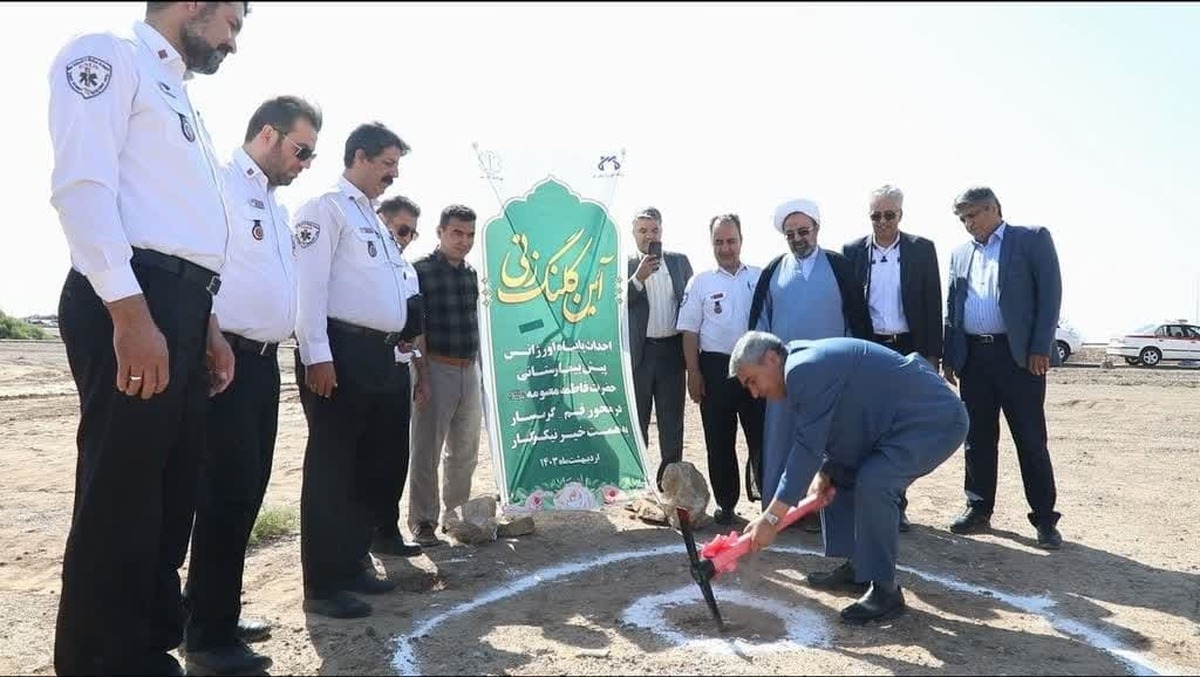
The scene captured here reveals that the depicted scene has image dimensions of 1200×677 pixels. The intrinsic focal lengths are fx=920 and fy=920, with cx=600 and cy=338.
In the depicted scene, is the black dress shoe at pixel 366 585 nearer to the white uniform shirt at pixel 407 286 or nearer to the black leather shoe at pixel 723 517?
the white uniform shirt at pixel 407 286

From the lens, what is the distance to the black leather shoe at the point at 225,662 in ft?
11.4

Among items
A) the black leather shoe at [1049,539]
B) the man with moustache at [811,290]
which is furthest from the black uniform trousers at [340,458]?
the black leather shoe at [1049,539]

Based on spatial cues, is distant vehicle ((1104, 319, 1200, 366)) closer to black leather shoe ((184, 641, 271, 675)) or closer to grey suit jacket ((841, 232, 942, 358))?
grey suit jacket ((841, 232, 942, 358))

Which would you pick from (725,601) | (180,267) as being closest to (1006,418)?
(725,601)

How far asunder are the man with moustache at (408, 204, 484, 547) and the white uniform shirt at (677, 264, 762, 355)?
4.70ft

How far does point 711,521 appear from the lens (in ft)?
20.1

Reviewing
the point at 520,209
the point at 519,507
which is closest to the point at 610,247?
the point at 520,209

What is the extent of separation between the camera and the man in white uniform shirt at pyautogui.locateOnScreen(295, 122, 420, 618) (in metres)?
4.35

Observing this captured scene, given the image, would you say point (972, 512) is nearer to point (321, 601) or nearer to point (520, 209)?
point (520, 209)

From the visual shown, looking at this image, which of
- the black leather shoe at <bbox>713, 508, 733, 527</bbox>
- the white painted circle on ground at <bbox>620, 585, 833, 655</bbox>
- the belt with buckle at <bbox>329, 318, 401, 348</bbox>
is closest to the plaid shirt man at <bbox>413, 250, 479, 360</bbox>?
the belt with buckle at <bbox>329, 318, 401, 348</bbox>

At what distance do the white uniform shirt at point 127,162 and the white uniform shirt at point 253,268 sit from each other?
0.50 m

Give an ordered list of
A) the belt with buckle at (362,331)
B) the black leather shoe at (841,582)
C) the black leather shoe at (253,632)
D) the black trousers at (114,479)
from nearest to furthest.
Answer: the black trousers at (114,479) → the black leather shoe at (253,632) → the belt with buckle at (362,331) → the black leather shoe at (841,582)

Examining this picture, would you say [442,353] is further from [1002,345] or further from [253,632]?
[1002,345]

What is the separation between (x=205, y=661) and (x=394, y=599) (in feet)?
3.81
